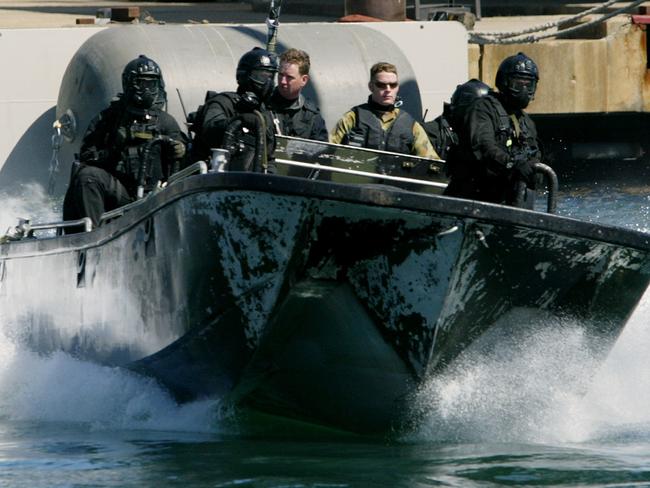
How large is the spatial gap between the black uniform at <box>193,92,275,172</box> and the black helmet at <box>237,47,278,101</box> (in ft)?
0.20

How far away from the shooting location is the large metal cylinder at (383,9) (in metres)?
15.0

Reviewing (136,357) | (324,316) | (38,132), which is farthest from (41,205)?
(324,316)

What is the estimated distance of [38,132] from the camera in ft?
43.8

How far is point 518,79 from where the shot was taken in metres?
7.18

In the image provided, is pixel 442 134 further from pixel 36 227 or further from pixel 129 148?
pixel 36 227

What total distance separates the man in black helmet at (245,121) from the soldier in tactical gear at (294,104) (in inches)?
53.0

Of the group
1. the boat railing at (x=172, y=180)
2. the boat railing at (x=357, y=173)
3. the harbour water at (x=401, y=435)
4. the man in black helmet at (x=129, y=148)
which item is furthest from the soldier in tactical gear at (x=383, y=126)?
the boat railing at (x=172, y=180)

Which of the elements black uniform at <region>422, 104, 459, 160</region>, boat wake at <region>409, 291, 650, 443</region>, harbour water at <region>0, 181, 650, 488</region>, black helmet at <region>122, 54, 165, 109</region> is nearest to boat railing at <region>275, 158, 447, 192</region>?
black helmet at <region>122, 54, 165, 109</region>

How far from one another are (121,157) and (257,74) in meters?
1.00

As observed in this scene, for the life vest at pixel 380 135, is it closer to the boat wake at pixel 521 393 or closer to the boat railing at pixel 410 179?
the boat railing at pixel 410 179

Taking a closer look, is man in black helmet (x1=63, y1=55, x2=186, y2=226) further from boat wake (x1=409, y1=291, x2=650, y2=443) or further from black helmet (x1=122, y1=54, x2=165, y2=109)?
boat wake (x1=409, y1=291, x2=650, y2=443)

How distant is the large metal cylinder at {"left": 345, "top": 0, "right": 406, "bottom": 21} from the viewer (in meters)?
15.0

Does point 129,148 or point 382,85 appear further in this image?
point 382,85

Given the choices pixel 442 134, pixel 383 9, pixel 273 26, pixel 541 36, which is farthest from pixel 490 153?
pixel 541 36
